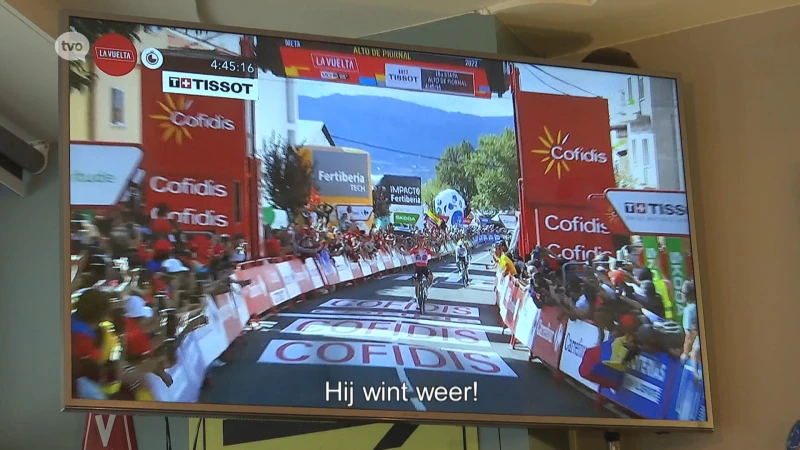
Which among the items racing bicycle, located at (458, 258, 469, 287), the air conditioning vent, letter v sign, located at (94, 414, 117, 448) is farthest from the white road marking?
the air conditioning vent

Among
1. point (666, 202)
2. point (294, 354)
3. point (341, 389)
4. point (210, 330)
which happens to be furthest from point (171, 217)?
point (666, 202)

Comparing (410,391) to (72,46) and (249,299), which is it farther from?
(72,46)

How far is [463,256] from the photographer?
1545 mm

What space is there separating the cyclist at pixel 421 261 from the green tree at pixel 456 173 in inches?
5.7

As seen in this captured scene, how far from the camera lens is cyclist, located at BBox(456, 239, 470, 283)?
1.54 meters

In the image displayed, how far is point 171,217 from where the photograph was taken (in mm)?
1383

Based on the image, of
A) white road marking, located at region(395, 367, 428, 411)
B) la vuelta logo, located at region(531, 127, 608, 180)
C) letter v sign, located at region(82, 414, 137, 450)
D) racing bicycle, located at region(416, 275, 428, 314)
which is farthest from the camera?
letter v sign, located at region(82, 414, 137, 450)

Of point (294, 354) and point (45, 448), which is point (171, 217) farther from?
point (45, 448)

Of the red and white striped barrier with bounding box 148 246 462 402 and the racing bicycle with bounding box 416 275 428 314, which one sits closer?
the red and white striped barrier with bounding box 148 246 462 402

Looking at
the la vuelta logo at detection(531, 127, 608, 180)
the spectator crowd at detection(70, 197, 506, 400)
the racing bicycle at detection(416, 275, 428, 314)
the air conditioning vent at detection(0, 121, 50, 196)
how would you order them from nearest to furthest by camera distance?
1. the spectator crowd at detection(70, 197, 506, 400)
2. the racing bicycle at detection(416, 275, 428, 314)
3. the la vuelta logo at detection(531, 127, 608, 180)
4. the air conditioning vent at detection(0, 121, 50, 196)

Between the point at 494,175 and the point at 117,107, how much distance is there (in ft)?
2.59

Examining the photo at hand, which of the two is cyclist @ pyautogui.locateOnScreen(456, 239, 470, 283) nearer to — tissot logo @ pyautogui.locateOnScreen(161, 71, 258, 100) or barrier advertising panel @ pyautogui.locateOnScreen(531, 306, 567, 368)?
barrier advertising panel @ pyautogui.locateOnScreen(531, 306, 567, 368)

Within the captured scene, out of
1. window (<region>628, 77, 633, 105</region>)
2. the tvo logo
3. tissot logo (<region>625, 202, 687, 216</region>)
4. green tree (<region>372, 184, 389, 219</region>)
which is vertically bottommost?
tissot logo (<region>625, 202, 687, 216</region>)

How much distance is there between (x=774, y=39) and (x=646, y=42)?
0.31 meters
